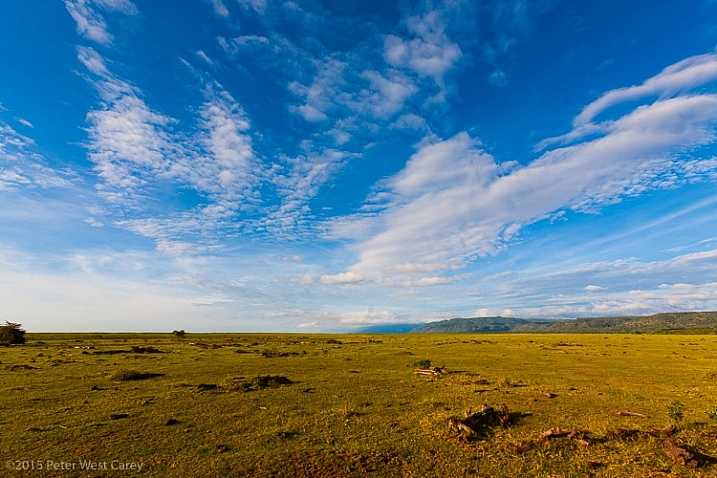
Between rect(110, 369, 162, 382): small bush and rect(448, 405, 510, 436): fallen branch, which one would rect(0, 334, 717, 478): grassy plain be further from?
rect(448, 405, 510, 436): fallen branch

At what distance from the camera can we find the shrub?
70.6m

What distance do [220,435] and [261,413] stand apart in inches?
142

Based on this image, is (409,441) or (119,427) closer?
(409,441)

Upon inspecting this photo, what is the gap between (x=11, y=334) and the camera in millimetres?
71312

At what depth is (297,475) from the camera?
11.1 meters

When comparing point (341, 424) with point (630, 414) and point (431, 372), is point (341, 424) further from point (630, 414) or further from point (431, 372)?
point (431, 372)

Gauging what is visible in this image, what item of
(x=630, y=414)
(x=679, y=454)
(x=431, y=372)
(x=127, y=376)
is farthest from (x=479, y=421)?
(x=127, y=376)

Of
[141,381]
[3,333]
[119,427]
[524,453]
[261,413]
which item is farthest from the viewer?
[3,333]

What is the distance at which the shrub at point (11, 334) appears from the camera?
70.6 metres

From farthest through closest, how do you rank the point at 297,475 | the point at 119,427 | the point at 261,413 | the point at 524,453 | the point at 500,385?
1. the point at 500,385
2. the point at 261,413
3. the point at 119,427
4. the point at 524,453
5. the point at 297,475

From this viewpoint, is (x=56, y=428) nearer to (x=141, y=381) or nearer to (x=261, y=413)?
(x=261, y=413)

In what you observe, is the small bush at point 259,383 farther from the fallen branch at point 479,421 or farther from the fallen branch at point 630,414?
the fallen branch at point 630,414

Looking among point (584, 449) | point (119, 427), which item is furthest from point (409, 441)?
point (119, 427)

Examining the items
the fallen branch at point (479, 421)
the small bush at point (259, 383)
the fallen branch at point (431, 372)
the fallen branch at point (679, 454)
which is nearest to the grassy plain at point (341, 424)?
the small bush at point (259, 383)
